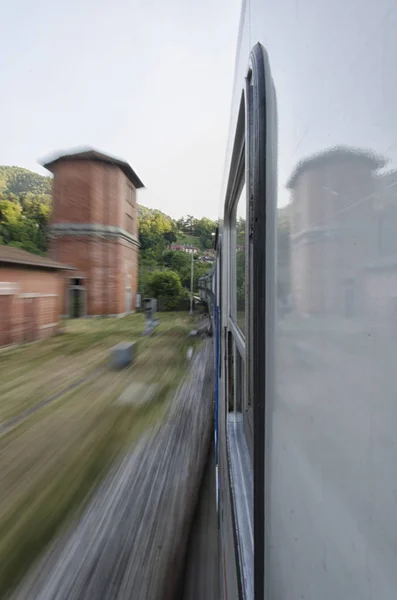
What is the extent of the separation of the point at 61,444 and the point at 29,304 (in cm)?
820

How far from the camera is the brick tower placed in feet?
60.7

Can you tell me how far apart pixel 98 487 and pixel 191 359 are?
5463mm

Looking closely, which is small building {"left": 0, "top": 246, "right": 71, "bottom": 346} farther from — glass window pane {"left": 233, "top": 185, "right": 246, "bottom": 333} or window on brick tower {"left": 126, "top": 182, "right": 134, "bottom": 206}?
glass window pane {"left": 233, "top": 185, "right": 246, "bottom": 333}

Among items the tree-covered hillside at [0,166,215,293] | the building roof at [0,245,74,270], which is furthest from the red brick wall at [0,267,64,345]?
the tree-covered hillside at [0,166,215,293]

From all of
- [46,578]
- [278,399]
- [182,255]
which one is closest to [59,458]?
[46,578]

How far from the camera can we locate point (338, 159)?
33cm

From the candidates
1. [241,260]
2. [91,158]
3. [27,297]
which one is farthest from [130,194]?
[241,260]

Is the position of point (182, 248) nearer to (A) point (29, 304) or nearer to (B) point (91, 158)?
(B) point (91, 158)

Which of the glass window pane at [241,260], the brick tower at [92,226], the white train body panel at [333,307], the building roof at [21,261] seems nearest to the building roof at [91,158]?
the brick tower at [92,226]

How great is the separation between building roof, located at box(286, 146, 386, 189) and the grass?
2.71 meters

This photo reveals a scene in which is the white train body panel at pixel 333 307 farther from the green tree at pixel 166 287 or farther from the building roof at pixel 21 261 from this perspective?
the green tree at pixel 166 287

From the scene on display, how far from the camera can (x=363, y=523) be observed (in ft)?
0.91

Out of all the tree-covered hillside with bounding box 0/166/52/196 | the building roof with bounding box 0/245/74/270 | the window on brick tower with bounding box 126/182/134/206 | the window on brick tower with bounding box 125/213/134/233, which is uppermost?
the tree-covered hillside with bounding box 0/166/52/196

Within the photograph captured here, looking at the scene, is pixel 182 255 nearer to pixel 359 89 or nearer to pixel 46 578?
pixel 46 578
